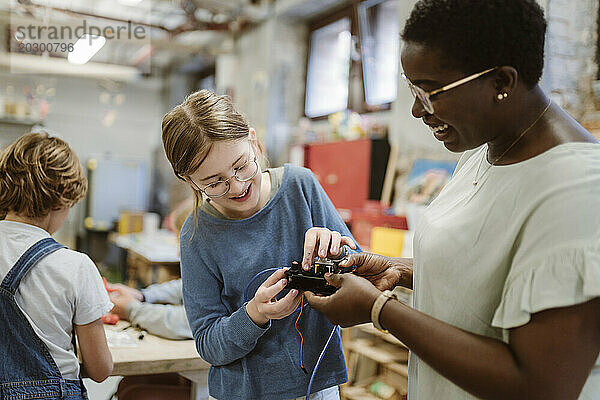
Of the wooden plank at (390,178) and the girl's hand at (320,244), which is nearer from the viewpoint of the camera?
the girl's hand at (320,244)

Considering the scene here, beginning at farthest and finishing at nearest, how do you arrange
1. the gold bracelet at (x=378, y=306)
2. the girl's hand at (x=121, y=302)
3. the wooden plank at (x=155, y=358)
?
1. the girl's hand at (x=121, y=302)
2. the wooden plank at (x=155, y=358)
3. the gold bracelet at (x=378, y=306)

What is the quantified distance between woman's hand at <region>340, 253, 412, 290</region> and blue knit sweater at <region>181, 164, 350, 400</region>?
0.19 meters

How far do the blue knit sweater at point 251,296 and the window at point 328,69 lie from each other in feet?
12.9

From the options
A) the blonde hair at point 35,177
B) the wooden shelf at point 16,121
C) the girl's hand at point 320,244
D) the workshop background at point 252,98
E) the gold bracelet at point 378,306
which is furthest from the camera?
the wooden shelf at point 16,121

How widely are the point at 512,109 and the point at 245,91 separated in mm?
5949

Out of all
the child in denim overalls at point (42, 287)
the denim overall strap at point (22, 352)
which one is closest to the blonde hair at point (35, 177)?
the child in denim overalls at point (42, 287)

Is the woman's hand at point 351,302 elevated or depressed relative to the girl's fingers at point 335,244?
depressed

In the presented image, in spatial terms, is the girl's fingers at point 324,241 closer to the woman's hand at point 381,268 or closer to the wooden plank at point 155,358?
the woman's hand at point 381,268

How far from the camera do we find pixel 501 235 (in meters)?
0.83

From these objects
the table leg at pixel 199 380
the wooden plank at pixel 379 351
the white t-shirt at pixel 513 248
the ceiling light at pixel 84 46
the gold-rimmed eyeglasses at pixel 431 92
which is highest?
the ceiling light at pixel 84 46


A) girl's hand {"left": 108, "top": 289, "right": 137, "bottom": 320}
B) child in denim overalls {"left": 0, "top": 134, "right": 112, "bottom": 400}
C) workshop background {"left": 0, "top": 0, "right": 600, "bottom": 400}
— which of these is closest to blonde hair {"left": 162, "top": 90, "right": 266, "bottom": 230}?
child in denim overalls {"left": 0, "top": 134, "right": 112, "bottom": 400}

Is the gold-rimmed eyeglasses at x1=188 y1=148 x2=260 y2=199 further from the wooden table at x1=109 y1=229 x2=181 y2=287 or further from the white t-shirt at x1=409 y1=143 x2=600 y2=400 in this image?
the wooden table at x1=109 y1=229 x2=181 y2=287

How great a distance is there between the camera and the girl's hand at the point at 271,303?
Answer: 1200mm

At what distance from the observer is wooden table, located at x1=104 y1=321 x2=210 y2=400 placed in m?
1.74
